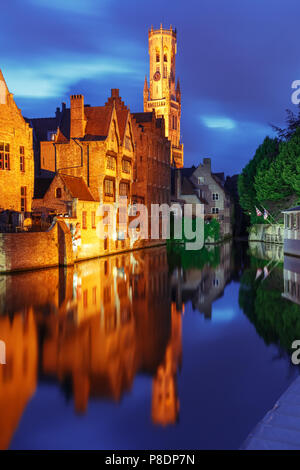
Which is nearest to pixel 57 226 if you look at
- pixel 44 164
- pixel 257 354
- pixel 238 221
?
pixel 44 164

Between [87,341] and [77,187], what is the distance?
2851 cm

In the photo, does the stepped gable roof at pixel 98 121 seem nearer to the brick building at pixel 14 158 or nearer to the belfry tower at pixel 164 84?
the brick building at pixel 14 158

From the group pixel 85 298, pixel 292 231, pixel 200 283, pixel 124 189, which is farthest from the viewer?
pixel 124 189

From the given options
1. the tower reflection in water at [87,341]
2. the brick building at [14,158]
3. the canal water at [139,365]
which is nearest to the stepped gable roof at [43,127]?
the brick building at [14,158]

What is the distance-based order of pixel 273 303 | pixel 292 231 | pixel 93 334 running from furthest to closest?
pixel 292 231, pixel 273 303, pixel 93 334

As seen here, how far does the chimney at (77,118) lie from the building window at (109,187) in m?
5.25

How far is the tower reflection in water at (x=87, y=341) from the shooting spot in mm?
9695

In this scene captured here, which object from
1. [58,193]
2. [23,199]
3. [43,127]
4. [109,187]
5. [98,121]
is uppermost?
[43,127]

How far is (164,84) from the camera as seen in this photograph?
546 ft

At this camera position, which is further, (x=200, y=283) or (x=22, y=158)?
(x=22, y=158)

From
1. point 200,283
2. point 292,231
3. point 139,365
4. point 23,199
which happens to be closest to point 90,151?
point 23,199

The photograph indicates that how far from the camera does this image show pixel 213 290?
25.0 metres

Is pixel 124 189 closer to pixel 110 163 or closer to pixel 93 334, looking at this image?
pixel 110 163

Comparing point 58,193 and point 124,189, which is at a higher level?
point 124,189
